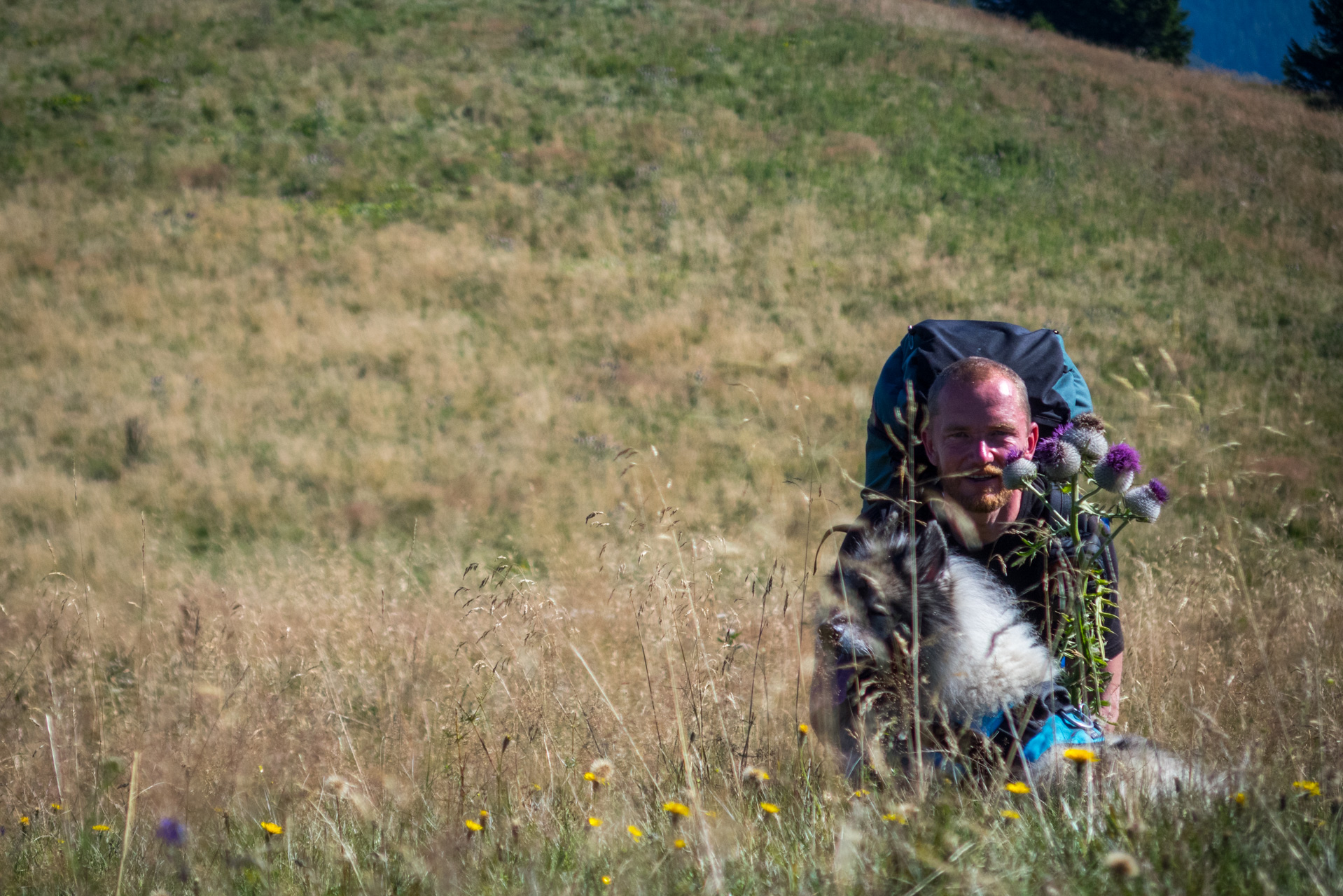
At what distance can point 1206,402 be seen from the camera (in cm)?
1050

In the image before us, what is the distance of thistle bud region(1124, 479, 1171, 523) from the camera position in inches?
69.1

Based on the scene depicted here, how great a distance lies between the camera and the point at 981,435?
2.31 meters

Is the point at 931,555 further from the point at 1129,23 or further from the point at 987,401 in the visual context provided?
the point at 1129,23

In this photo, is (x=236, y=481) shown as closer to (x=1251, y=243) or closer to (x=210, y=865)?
(x=210, y=865)

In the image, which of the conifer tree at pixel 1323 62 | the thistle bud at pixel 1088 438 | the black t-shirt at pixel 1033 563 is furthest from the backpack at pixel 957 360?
the conifer tree at pixel 1323 62

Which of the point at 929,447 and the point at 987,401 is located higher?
the point at 987,401

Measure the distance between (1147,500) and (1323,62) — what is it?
39363 mm

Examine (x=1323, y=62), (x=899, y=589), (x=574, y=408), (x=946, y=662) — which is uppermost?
(x=1323, y=62)

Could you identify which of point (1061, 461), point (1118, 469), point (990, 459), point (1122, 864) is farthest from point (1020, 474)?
point (1122, 864)

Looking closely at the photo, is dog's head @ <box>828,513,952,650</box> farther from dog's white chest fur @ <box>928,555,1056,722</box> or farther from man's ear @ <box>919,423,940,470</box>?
man's ear @ <box>919,423,940,470</box>

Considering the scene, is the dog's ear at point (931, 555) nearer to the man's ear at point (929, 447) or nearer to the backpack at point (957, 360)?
the man's ear at point (929, 447)

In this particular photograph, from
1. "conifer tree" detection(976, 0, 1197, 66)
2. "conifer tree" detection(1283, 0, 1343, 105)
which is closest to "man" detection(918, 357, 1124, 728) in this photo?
"conifer tree" detection(1283, 0, 1343, 105)

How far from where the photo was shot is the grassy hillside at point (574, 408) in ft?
6.91

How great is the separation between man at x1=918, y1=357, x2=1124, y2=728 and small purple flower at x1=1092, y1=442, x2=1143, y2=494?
0.40 m
